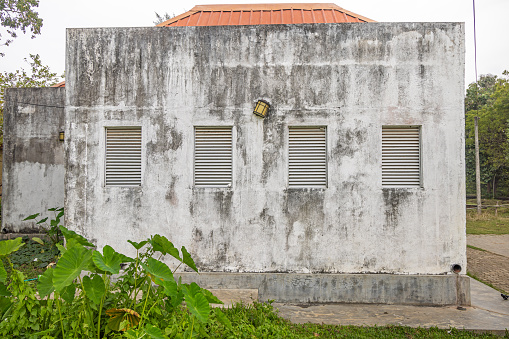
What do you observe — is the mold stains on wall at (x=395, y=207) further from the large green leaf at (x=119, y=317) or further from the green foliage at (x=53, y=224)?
the green foliage at (x=53, y=224)

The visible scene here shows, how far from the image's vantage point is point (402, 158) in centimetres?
689

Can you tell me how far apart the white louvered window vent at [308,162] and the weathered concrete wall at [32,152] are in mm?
7280

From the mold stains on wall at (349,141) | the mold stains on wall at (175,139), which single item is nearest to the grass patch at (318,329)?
the mold stains on wall at (349,141)

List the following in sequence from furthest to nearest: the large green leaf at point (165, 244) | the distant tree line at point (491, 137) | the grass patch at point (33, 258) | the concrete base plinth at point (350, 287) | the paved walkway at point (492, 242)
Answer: the distant tree line at point (491, 137), the paved walkway at point (492, 242), the grass patch at point (33, 258), the concrete base plinth at point (350, 287), the large green leaf at point (165, 244)

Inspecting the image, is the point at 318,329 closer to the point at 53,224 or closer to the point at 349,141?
the point at 349,141

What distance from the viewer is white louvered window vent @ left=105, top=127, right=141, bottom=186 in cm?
703

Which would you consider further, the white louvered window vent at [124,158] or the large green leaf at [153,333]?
the white louvered window vent at [124,158]

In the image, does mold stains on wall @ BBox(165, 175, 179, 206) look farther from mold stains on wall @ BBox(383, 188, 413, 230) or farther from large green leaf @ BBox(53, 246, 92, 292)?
mold stains on wall @ BBox(383, 188, 413, 230)

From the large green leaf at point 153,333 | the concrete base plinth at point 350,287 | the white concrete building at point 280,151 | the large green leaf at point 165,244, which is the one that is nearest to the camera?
the large green leaf at point 153,333

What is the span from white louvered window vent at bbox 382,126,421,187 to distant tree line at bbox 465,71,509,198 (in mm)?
21577

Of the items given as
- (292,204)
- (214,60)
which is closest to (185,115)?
(214,60)

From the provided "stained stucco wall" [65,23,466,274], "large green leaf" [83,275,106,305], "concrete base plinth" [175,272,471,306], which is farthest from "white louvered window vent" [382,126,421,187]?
"large green leaf" [83,275,106,305]

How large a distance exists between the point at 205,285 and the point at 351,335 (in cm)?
280

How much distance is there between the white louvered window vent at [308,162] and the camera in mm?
6977
